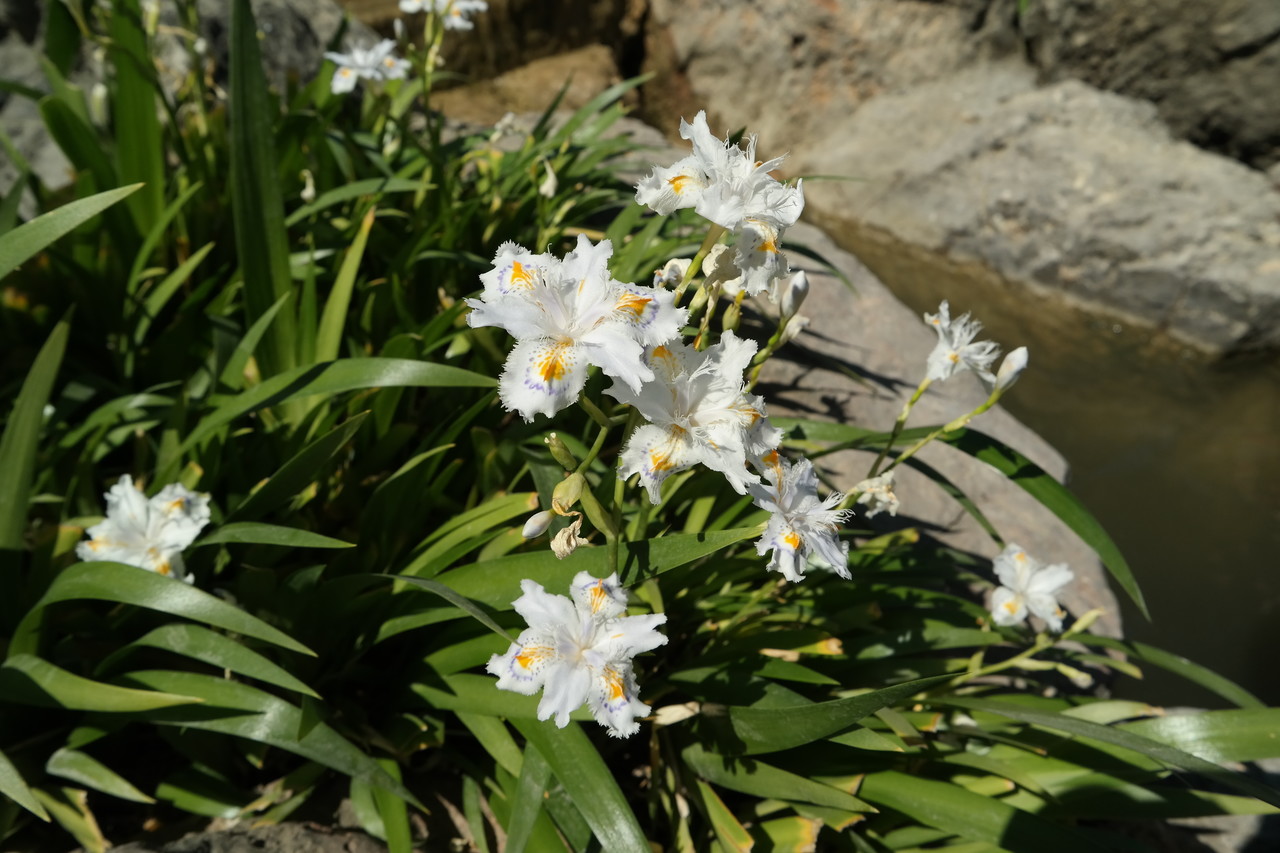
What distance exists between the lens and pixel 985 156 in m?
5.55

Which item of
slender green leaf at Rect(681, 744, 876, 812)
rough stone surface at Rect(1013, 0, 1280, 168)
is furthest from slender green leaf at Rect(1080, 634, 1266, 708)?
rough stone surface at Rect(1013, 0, 1280, 168)

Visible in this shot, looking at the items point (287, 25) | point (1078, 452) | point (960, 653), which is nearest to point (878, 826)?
point (960, 653)

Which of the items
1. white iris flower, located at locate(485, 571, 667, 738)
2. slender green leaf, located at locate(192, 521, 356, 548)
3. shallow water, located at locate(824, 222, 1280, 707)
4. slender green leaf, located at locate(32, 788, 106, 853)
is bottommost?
shallow water, located at locate(824, 222, 1280, 707)

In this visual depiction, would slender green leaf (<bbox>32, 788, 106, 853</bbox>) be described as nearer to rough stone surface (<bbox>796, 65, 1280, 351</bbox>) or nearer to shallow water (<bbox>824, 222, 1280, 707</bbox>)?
shallow water (<bbox>824, 222, 1280, 707</bbox>)

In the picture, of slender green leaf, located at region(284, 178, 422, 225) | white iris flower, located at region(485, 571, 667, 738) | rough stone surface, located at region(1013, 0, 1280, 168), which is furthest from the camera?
rough stone surface, located at region(1013, 0, 1280, 168)

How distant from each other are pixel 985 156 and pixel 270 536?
17.6 feet

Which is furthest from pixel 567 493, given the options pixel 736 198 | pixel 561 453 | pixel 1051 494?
pixel 1051 494

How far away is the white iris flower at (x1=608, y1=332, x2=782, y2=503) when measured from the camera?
108 centimetres

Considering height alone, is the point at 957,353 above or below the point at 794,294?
below

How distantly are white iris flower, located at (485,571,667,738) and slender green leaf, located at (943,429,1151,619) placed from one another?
83cm

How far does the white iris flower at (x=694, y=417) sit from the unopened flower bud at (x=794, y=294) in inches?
12.3

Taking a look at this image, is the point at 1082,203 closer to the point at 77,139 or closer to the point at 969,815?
the point at 969,815

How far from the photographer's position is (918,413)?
9.26ft

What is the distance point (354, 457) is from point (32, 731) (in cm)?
80
